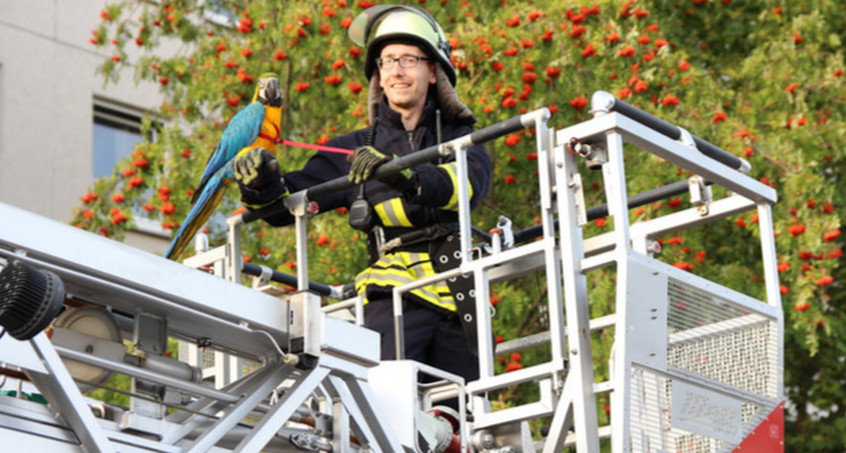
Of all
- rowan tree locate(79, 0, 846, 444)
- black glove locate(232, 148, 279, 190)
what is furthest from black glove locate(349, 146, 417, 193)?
rowan tree locate(79, 0, 846, 444)

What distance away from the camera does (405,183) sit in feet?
17.0

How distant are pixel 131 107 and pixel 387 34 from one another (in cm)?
1157

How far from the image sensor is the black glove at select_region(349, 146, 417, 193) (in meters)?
5.07

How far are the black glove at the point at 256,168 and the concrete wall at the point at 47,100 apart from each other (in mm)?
10372

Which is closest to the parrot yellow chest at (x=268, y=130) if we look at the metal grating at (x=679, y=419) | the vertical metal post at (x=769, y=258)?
the vertical metal post at (x=769, y=258)

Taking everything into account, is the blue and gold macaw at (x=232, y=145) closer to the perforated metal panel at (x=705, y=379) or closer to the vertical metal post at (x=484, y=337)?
the vertical metal post at (x=484, y=337)

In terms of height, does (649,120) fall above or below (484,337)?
above

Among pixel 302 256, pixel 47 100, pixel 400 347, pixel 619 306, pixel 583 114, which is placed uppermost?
pixel 47 100

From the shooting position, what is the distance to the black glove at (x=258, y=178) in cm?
523

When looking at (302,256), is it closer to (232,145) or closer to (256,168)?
(256,168)

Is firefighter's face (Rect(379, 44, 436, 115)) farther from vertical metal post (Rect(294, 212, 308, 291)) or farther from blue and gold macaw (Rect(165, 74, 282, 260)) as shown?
vertical metal post (Rect(294, 212, 308, 291))

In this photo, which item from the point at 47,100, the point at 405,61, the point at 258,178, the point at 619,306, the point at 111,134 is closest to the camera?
the point at 619,306

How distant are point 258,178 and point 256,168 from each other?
62 mm

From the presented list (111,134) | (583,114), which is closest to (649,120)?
(583,114)
